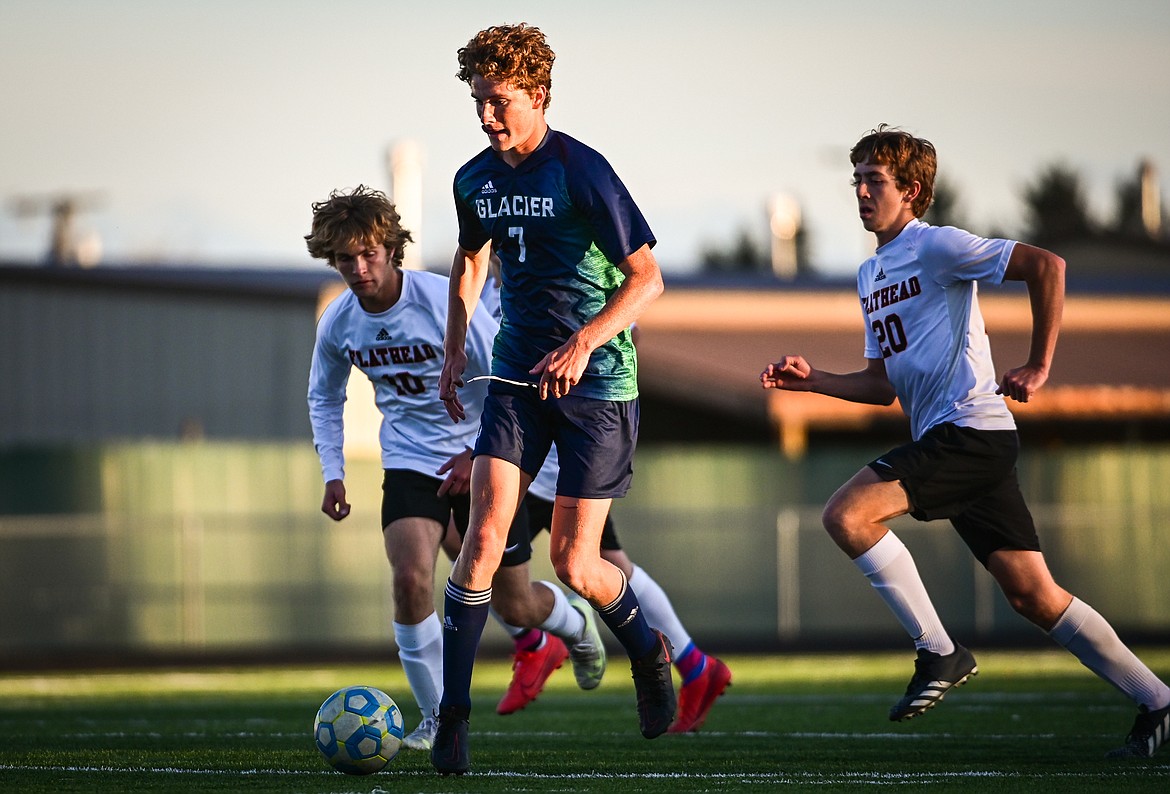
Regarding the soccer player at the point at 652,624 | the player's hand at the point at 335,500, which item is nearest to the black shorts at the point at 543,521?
the soccer player at the point at 652,624

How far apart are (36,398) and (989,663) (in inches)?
630

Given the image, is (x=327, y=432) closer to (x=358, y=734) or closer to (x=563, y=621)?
(x=563, y=621)

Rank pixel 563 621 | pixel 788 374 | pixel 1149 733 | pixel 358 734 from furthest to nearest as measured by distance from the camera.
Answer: pixel 563 621 → pixel 788 374 → pixel 1149 733 → pixel 358 734

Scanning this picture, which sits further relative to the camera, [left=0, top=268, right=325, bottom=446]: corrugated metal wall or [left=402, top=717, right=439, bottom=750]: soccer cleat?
[left=0, top=268, right=325, bottom=446]: corrugated metal wall

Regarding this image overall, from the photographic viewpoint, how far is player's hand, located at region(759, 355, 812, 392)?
6.57m

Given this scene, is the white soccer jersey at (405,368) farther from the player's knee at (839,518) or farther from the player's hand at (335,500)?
the player's knee at (839,518)

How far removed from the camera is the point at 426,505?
7160mm

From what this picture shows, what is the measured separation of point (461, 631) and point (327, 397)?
1911 mm

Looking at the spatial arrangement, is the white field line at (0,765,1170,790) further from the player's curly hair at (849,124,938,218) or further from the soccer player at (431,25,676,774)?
the player's curly hair at (849,124,938,218)

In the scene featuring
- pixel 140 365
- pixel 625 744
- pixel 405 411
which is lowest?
pixel 625 744

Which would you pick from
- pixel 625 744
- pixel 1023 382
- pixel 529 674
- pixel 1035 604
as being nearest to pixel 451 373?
pixel 625 744

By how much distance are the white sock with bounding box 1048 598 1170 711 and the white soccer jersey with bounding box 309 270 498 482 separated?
2.61m

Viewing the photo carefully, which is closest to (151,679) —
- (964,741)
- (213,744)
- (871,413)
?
(213,744)

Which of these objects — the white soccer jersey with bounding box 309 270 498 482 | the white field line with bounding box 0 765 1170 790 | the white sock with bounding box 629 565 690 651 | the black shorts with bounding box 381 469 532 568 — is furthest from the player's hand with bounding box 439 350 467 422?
the white sock with bounding box 629 565 690 651
